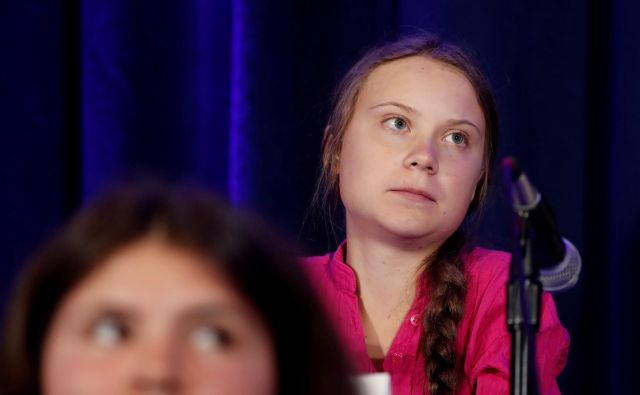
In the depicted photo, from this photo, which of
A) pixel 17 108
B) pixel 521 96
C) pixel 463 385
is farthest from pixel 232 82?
pixel 463 385

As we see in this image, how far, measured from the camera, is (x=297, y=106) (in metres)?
1.58

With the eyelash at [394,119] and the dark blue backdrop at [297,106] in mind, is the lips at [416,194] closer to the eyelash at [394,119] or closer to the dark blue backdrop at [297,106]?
the eyelash at [394,119]

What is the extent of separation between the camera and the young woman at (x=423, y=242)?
43.9 inches

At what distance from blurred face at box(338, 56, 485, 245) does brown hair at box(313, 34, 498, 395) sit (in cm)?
3

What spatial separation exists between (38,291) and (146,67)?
101 cm

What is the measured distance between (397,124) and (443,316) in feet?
0.78

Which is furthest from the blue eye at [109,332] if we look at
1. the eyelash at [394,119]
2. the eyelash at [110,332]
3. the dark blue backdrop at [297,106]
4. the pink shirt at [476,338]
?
the dark blue backdrop at [297,106]

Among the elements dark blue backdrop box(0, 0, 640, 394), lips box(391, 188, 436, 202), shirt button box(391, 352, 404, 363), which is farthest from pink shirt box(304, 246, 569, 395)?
dark blue backdrop box(0, 0, 640, 394)

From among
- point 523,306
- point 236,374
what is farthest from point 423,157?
point 236,374

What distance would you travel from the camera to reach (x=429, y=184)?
1109 millimetres

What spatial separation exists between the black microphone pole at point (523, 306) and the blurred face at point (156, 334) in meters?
0.32

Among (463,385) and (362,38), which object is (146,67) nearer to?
(362,38)

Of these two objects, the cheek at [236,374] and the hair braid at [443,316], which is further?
the hair braid at [443,316]

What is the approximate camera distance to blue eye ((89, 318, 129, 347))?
0.49m
